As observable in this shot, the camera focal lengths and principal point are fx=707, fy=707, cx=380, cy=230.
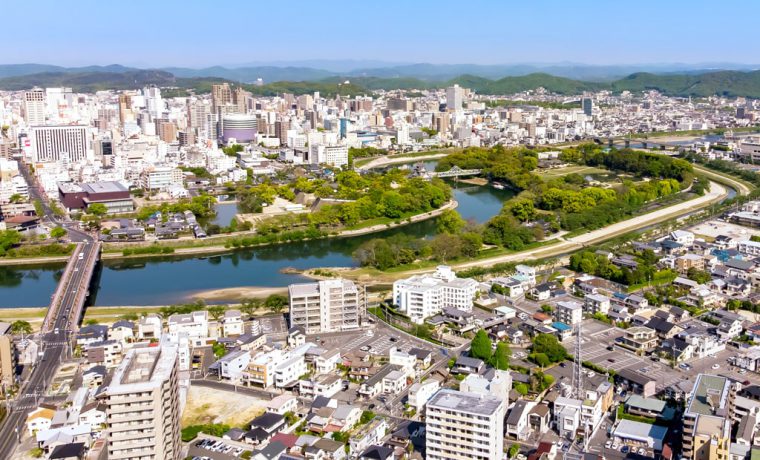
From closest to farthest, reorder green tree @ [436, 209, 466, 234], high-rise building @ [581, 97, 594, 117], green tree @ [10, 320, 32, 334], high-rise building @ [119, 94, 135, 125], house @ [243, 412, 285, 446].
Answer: house @ [243, 412, 285, 446], green tree @ [10, 320, 32, 334], green tree @ [436, 209, 466, 234], high-rise building @ [119, 94, 135, 125], high-rise building @ [581, 97, 594, 117]

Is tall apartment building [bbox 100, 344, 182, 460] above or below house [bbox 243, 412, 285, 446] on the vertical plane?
above

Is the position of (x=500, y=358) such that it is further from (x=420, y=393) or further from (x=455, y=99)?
(x=455, y=99)

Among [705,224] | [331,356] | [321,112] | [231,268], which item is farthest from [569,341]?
[321,112]

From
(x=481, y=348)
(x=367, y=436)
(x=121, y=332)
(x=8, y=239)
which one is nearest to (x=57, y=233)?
(x=8, y=239)

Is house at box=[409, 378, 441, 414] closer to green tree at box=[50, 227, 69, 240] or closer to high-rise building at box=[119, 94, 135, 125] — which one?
green tree at box=[50, 227, 69, 240]

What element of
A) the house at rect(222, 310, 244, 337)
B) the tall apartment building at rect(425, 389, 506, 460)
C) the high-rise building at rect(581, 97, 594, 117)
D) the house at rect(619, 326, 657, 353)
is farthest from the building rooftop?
the high-rise building at rect(581, 97, 594, 117)

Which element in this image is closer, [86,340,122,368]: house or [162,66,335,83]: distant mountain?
[86,340,122,368]: house
